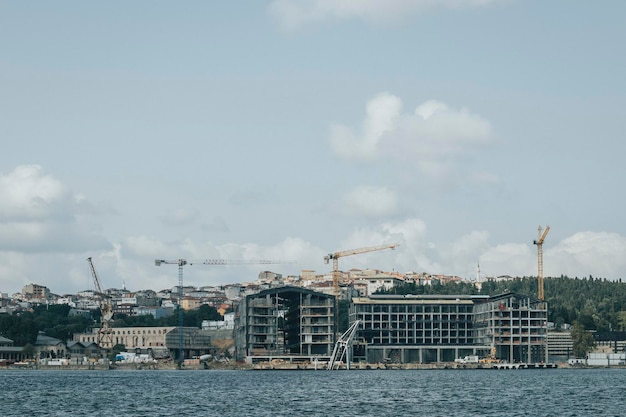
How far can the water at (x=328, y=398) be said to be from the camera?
10662 centimetres

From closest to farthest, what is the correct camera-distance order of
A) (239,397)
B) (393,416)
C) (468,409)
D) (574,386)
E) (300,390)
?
(393,416) < (468,409) < (239,397) < (300,390) < (574,386)

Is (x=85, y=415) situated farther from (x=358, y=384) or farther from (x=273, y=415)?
(x=358, y=384)

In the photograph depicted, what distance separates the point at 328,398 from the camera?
126125 mm

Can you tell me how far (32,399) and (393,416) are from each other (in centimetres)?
4955

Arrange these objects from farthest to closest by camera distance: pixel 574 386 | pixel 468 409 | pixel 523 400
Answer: pixel 574 386, pixel 523 400, pixel 468 409

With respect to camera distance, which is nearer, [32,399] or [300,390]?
[32,399]

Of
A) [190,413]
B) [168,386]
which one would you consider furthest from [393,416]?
[168,386]

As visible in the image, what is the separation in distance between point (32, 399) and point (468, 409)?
5239cm

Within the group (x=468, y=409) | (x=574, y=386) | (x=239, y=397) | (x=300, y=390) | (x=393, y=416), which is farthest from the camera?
(x=574, y=386)

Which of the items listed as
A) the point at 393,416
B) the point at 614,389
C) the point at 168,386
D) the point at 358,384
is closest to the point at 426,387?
the point at 358,384

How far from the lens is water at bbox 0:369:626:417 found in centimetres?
10662

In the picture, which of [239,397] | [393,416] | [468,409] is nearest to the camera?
[393,416]

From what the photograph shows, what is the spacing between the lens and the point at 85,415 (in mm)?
103375

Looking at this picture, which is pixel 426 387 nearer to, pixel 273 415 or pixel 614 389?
pixel 614 389
